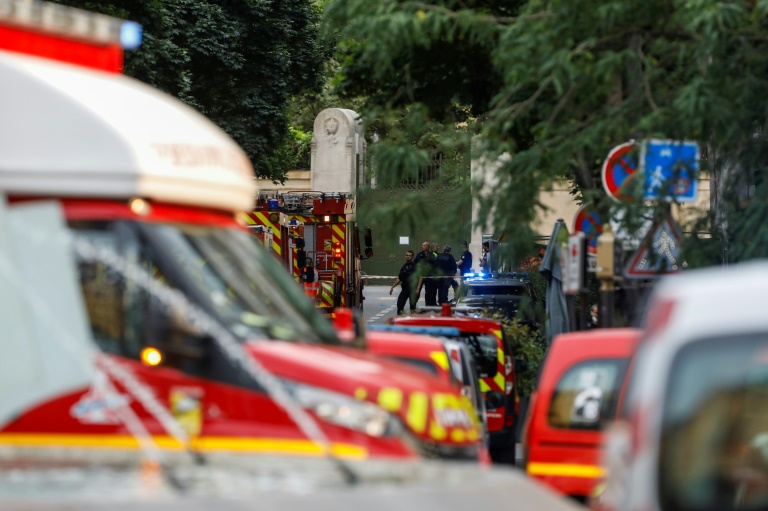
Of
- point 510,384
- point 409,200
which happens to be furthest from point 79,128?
point 510,384

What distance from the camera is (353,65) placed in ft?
58.9

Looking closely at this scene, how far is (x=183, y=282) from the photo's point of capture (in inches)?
283

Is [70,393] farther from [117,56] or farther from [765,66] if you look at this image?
[765,66]

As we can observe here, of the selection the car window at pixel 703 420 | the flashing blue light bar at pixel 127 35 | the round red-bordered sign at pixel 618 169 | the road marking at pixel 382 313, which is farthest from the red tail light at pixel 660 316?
the road marking at pixel 382 313

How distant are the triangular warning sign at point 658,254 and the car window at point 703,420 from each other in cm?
856

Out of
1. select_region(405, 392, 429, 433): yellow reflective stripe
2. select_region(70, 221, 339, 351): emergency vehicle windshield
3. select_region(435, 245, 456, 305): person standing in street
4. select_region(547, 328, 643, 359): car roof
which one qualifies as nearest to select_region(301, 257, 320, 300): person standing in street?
select_region(435, 245, 456, 305): person standing in street

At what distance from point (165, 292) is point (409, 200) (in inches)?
254

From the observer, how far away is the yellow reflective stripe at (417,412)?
7426mm

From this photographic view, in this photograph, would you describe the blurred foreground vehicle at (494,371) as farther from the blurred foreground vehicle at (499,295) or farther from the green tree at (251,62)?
the green tree at (251,62)

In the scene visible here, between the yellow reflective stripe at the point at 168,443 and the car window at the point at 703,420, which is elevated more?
the car window at the point at 703,420

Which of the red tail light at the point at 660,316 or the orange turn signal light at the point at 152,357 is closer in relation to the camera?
the red tail light at the point at 660,316

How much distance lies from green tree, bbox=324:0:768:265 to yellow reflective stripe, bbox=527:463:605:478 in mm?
3400

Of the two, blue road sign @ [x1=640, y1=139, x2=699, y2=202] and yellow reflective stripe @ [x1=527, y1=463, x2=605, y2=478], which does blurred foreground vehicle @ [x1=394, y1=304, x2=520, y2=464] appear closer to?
blue road sign @ [x1=640, y1=139, x2=699, y2=202]

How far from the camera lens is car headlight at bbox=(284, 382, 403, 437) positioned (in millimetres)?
7055
